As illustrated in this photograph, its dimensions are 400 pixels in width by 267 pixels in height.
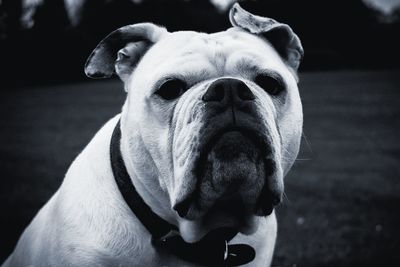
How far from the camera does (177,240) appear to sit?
2633 millimetres

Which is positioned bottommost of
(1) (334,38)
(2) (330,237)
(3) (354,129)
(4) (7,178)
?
(1) (334,38)

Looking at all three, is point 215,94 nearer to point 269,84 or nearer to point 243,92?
point 243,92

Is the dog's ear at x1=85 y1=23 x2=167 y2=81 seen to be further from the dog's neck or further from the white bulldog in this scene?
the dog's neck

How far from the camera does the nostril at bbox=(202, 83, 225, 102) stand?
7.23 ft

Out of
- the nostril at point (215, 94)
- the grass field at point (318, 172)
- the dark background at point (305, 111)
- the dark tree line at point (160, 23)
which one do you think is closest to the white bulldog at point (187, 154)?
the nostril at point (215, 94)

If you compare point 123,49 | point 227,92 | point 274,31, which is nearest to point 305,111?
point 274,31

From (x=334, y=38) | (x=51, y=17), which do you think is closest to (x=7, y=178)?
(x=51, y=17)

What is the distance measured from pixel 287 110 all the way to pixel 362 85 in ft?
75.9

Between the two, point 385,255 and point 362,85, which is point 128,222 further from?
point 362,85

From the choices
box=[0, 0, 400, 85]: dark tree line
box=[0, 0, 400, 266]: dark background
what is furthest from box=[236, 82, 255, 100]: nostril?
box=[0, 0, 400, 85]: dark tree line

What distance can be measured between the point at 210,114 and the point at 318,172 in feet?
22.5

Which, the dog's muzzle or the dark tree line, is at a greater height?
the dog's muzzle

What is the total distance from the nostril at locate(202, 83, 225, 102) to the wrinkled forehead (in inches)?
11.5

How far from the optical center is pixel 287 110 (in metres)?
2.61
